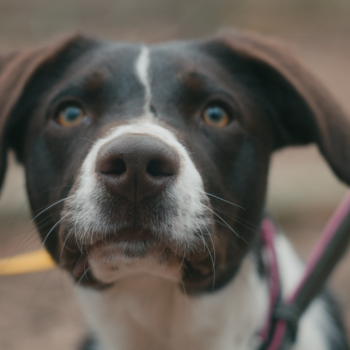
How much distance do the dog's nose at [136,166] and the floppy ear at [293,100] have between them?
2.78 feet

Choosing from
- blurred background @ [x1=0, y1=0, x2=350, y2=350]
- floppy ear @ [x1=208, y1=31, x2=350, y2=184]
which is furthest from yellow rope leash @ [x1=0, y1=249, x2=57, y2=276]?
blurred background @ [x1=0, y1=0, x2=350, y2=350]

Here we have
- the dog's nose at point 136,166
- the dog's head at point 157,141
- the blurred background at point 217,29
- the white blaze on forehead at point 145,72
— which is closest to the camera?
the dog's nose at point 136,166

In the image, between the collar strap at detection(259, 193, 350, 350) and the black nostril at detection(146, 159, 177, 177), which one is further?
the collar strap at detection(259, 193, 350, 350)

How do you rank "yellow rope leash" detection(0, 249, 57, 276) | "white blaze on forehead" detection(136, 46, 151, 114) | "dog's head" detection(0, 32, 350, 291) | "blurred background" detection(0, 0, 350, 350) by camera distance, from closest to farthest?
1. "dog's head" detection(0, 32, 350, 291)
2. "white blaze on forehead" detection(136, 46, 151, 114)
3. "yellow rope leash" detection(0, 249, 57, 276)
4. "blurred background" detection(0, 0, 350, 350)

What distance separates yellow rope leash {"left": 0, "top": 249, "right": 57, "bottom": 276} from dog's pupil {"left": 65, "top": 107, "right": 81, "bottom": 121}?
64cm

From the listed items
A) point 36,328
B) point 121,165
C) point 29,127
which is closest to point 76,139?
point 29,127

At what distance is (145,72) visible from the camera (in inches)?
85.9

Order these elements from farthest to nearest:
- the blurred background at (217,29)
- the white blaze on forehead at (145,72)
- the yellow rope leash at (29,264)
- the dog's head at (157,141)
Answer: the blurred background at (217,29), the yellow rope leash at (29,264), the white blaze on forehead at (145,72), the dog's head at (157,141)

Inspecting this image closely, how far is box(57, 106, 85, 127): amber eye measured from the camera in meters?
2.13

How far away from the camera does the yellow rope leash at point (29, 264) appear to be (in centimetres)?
243

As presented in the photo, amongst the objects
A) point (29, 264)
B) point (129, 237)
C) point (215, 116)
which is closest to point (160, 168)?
point (129, 237)

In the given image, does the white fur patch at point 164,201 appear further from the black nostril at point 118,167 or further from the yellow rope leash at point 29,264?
the yellow rope leash at point 29,264

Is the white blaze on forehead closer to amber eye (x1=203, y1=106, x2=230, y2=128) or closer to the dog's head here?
the dog's head

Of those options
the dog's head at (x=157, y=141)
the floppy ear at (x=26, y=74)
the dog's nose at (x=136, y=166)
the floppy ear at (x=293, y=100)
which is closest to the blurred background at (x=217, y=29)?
the floppy ear at (x=26, y=74)
